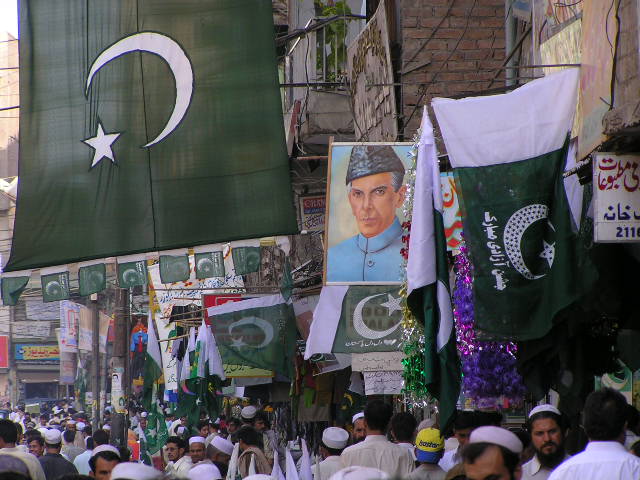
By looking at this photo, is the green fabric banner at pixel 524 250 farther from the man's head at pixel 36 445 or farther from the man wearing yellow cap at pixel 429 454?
the man's head at pixel 36 445

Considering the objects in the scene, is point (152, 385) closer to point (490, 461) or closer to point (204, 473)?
point (204, 473)

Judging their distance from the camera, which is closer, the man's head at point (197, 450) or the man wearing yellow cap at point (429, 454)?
the man wearing yellow cap at point (429, 454)

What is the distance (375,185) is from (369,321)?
4.61ft

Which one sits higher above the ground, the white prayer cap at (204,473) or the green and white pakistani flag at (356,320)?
the green and white pakistani flag at (356,320)

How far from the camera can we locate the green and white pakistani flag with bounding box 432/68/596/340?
702 cm

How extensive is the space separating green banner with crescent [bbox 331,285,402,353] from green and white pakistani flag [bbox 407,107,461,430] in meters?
3.68

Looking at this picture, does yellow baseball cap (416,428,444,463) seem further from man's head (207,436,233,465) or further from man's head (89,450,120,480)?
man's head (207,436,233,465)

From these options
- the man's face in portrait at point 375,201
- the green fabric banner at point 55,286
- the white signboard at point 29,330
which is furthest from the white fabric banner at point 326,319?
the white signboard at point 29,330

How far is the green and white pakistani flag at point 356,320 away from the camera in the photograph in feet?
37.1

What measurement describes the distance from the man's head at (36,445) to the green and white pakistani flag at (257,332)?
3064 millimetres

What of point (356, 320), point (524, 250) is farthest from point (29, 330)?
point (524, 250)

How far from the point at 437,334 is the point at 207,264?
154 inches

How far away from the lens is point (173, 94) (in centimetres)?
1004

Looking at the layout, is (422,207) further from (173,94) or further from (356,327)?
(356,327)
